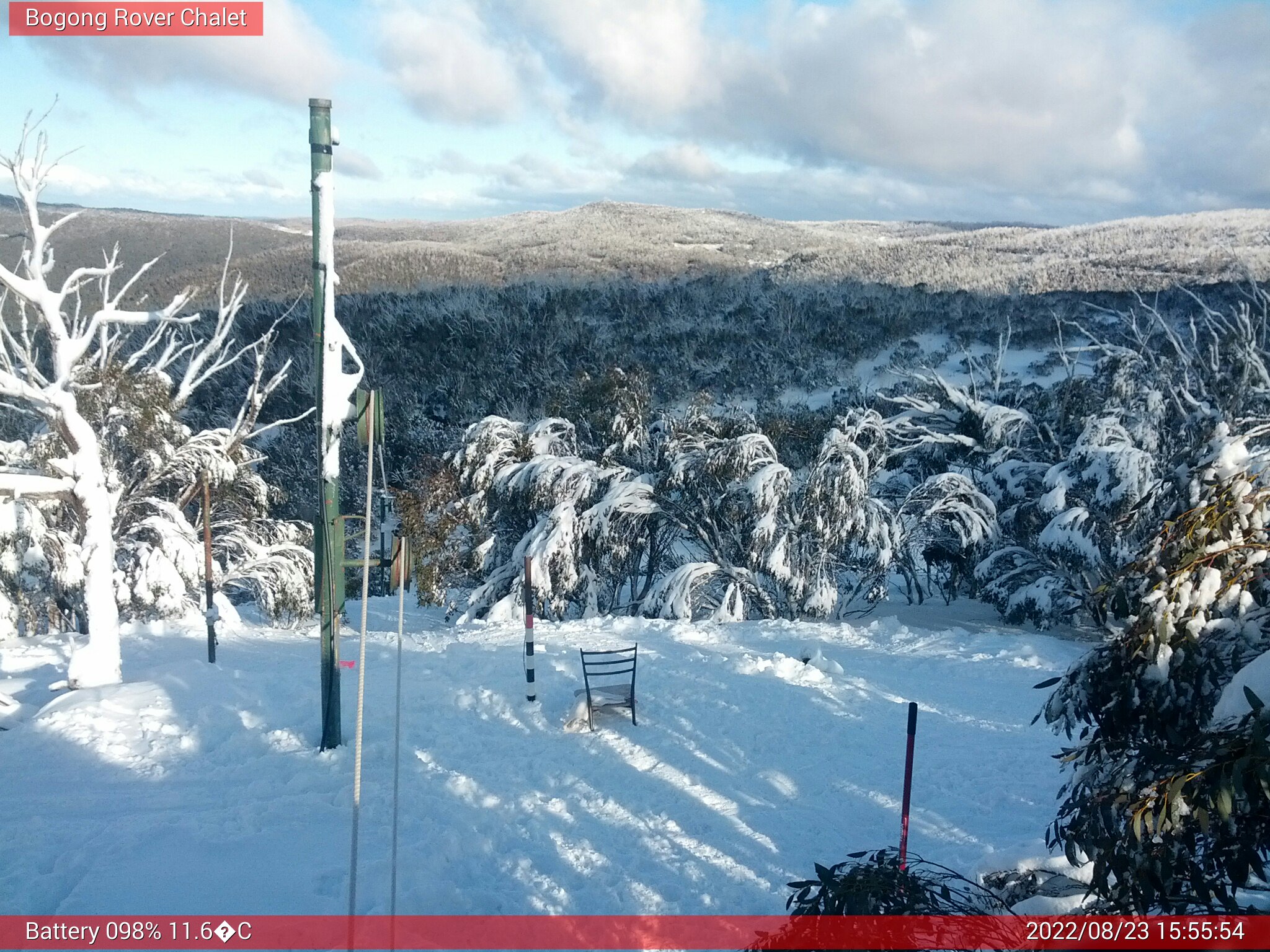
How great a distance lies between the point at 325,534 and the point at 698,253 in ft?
213

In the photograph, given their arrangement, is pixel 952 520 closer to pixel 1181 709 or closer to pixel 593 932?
pixel 593 932

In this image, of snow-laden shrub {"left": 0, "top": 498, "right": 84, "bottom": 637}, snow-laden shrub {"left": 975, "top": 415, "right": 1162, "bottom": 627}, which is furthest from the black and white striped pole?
snow-laden shrub {"left": 975, "top": 415, "right": 1162, "bottom": 627}

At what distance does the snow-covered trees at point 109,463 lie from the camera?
8648 millimetres

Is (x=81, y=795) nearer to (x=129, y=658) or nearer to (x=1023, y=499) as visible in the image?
(x=129, y=658)

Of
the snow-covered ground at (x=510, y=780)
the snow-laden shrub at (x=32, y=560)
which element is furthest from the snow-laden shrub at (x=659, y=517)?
the snow-laden shrub at (x=32, y=560)

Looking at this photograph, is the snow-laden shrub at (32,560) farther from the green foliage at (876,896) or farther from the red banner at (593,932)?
the green foliage at (876,896)

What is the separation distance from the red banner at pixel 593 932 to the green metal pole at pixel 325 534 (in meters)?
2.53

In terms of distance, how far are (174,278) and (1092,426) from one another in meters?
55.6

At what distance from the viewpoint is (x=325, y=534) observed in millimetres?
6754

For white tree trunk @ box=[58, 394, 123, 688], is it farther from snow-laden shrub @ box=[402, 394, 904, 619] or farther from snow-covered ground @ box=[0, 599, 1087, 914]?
snow-laden shrub @ box=[402, 394, 904, 619]

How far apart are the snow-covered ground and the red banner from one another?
0.54ft

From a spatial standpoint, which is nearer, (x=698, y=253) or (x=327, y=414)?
(x=327, y=414)

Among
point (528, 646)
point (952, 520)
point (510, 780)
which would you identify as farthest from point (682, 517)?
point (510, 780)

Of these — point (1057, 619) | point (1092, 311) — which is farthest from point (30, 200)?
point (1092, 311)
